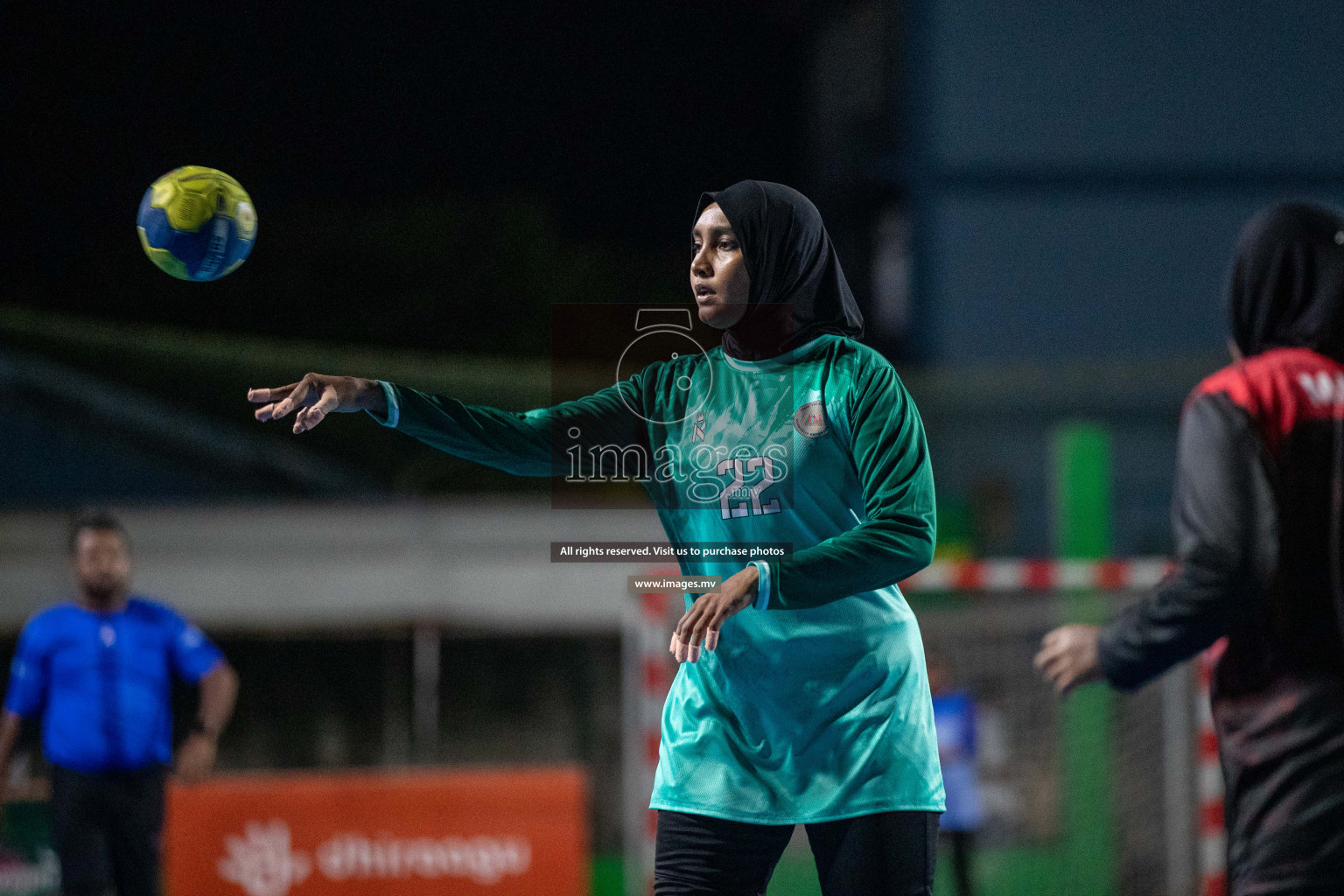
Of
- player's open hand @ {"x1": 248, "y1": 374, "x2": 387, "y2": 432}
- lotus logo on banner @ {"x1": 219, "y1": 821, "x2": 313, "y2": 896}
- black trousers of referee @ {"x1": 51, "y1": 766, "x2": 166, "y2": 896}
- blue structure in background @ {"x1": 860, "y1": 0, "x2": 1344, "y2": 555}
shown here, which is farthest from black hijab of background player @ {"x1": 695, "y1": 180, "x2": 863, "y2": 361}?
blue structure in background @ {"x1": 860, "y1": 0, "x2": 1344, "y2": 555}

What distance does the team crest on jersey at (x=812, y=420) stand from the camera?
2387 mm

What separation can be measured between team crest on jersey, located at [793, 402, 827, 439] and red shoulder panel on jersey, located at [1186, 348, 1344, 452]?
25.9 inches

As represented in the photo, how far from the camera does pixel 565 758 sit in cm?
913

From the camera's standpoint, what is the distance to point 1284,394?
2.36m

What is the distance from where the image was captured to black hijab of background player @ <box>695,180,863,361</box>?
2365mm

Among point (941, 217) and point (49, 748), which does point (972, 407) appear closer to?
point (941, 217)

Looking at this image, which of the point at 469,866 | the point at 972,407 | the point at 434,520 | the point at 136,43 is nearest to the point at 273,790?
the point at 469,866

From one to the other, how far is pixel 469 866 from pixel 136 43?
37.6 feet

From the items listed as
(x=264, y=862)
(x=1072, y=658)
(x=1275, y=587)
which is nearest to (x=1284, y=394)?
(x=1275, y=587)

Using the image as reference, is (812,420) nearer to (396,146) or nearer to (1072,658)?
(1072,658)

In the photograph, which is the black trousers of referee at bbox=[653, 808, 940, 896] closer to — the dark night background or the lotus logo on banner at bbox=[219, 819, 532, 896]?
the lotus logo on banner at bbox=[219, 819, 532, 896]

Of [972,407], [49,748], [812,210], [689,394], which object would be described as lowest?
[49,748]

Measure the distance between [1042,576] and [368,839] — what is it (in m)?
3.28

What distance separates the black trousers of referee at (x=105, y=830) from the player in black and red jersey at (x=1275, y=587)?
413 cm
